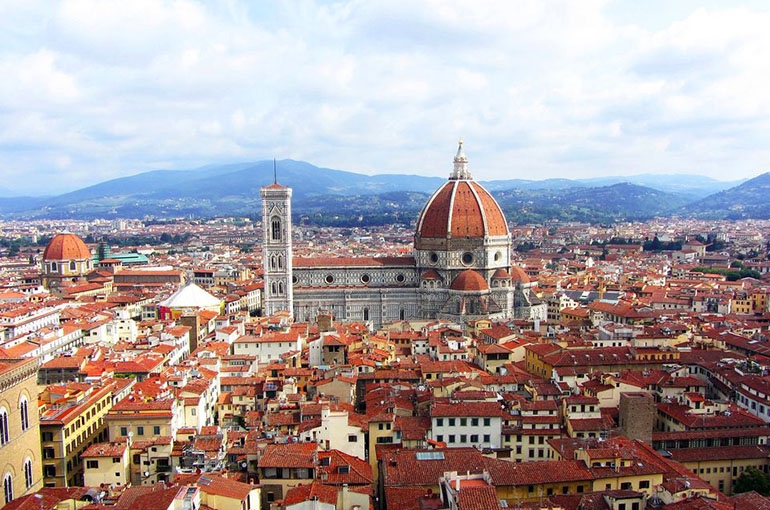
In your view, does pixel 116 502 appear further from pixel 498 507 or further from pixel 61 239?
pixel 61 239

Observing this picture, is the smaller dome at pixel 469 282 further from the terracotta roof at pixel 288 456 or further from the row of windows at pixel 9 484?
the row of windows at pixel 9 484

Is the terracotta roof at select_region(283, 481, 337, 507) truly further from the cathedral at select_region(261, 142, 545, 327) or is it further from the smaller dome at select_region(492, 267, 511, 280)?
the smaller dome at select_region(492, 267, 511, 280)

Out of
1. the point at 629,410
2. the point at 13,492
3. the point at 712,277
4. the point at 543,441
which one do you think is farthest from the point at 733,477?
the point at 712,277

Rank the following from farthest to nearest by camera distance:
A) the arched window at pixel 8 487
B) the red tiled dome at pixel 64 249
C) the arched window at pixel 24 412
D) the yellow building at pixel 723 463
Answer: the red tiled dome at pixel 64 249, the yellow building at pixel 723 463, the arched window at pixel 24 412, the arched window at pixel 8 487

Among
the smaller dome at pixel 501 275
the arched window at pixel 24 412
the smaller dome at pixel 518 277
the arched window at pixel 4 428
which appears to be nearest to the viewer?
the arched window at pixel 4 428

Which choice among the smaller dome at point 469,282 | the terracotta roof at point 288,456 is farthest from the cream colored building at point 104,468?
the smaller dome at point 469,282

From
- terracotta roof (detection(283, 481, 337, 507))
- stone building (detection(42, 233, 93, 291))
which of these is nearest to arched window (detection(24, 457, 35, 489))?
terracotta roof (detection(283, 481, 337, 507))

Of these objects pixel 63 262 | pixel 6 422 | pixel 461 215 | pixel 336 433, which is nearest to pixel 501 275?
pixel 461 215
